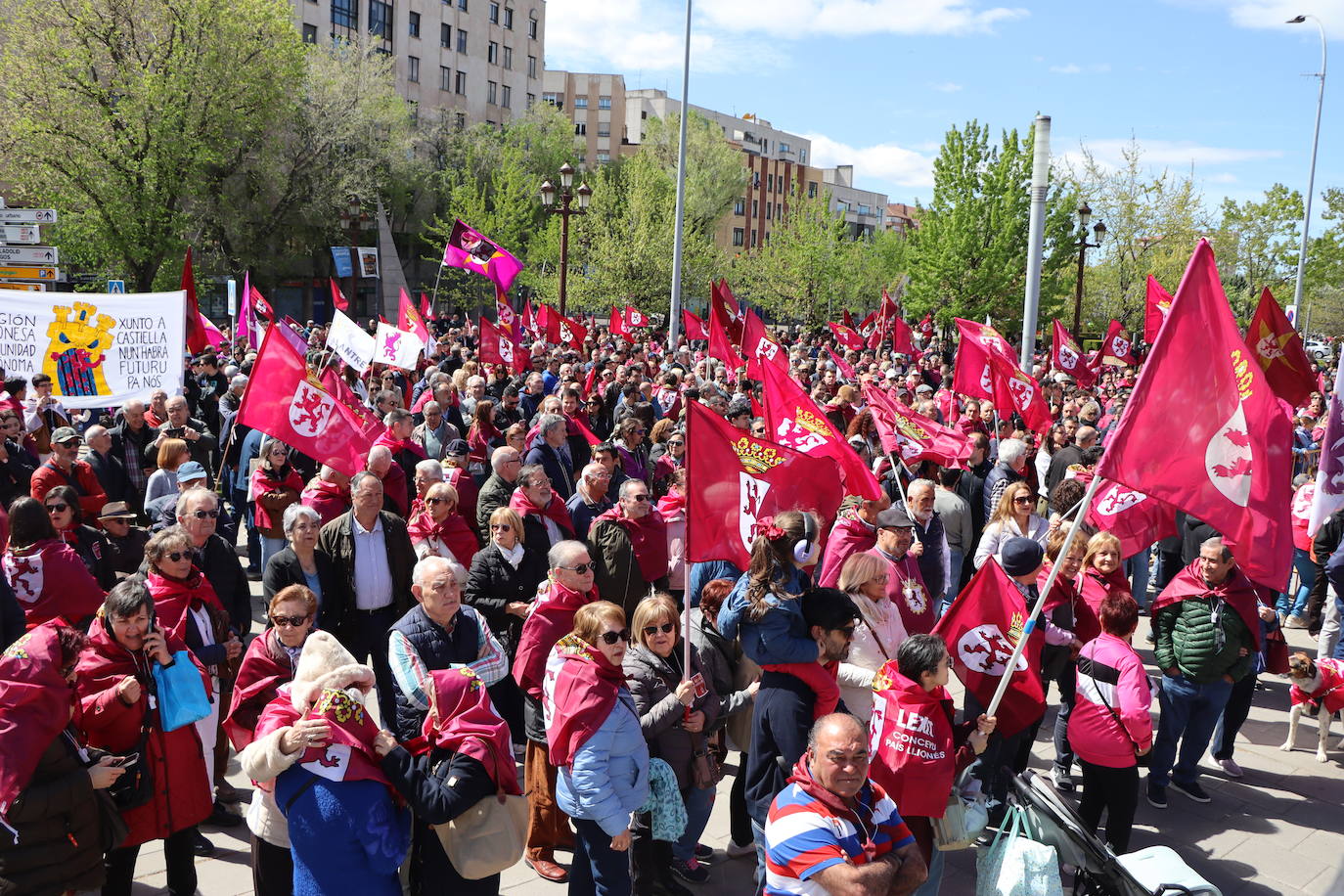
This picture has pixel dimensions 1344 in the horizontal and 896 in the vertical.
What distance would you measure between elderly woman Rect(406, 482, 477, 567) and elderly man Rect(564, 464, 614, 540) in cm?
86

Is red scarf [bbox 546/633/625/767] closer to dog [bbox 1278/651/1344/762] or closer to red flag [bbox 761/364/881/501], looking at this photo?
red flag [bbox 761/364/881/501]

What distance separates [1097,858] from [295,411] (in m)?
5.74

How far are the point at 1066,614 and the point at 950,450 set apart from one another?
11.0 feet

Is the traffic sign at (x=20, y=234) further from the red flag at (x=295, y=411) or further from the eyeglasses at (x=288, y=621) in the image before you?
the eyeglasses at (x=288, y=621)

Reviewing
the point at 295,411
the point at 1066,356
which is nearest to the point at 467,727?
the point at 295,411

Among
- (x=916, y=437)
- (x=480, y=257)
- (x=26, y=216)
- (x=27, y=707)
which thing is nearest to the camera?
(x=27, y=707)

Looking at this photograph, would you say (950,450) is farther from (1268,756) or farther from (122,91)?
(122,91)

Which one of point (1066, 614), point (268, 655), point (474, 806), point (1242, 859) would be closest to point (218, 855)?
point (268, 655)

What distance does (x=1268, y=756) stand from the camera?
7.13 m

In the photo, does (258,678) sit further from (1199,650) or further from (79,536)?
(1199,650)

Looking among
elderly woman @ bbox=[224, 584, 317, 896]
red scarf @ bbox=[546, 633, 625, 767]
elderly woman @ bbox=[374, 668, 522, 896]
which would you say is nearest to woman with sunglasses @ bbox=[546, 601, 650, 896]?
red scarf @ bbox=[546, 633, 625, 767]

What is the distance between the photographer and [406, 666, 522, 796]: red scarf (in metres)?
3.56

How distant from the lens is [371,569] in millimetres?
6062

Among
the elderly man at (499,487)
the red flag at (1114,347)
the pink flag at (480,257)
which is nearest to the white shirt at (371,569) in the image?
the elderly man at (499,487)
